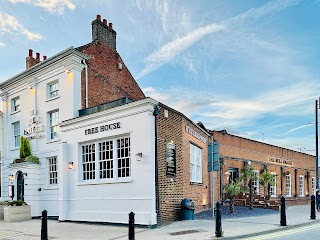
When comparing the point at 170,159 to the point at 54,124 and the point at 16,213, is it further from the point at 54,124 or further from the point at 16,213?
the point at 16,213

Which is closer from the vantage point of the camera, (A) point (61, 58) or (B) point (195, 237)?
(B) point (195, 237)

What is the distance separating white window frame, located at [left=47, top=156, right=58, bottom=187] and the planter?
1.89m

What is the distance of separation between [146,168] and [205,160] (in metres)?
7.56

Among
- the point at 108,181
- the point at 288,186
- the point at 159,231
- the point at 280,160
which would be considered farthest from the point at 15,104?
the point at 288,186

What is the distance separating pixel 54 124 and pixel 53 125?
0.09 metres

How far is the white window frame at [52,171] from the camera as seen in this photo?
70.4 feet

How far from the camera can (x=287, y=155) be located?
37.1m

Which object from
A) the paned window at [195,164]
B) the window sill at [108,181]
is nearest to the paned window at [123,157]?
the window sill at [108,181]

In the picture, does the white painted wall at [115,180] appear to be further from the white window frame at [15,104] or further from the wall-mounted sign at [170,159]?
the white window frame at [15,104]

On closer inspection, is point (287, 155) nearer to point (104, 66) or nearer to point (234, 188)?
point (234, 188)

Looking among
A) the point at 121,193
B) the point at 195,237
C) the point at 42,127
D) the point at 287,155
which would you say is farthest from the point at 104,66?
the point at 287,155

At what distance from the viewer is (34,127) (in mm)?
23094

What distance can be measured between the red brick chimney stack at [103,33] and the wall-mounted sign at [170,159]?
1075 centimetres

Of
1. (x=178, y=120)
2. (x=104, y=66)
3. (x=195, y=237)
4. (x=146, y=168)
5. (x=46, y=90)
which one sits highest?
(x=104, y=66)
